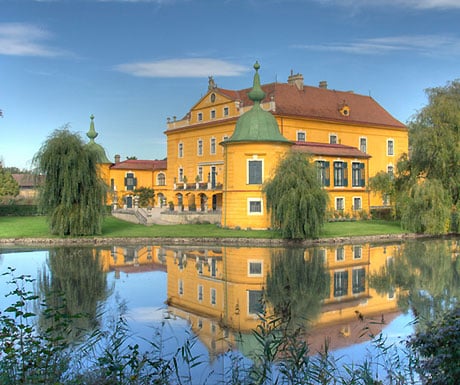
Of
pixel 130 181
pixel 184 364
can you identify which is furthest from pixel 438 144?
pixel 130 181

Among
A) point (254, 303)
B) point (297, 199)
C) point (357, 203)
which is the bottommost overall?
point (254, 303)

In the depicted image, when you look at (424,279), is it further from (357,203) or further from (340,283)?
(357,203)

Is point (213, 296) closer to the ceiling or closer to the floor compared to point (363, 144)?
closer to the floor

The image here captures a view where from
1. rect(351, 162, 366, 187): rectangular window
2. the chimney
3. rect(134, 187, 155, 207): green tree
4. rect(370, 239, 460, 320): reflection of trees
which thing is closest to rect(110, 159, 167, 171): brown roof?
rect(134, 187, 155, 207): green tree

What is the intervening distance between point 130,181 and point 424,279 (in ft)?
124

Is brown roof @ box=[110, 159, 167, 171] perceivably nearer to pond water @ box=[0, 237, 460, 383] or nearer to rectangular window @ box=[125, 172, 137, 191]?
rectangular window @ box=[125, 172, 137, 191]

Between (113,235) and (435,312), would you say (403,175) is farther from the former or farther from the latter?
(435,312)

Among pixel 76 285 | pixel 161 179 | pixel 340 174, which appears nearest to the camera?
pixel 76 285

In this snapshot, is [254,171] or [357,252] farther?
[254,171]

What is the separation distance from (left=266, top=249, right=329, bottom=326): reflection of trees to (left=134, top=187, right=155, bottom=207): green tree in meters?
28.0

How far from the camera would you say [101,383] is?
597 cm

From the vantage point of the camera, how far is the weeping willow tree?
25.7m

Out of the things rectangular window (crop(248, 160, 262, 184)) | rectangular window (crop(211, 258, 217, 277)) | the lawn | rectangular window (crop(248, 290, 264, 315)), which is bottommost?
rectangular window (crop(248, 290, 264, 315))

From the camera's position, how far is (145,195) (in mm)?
47438
